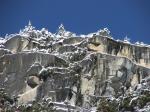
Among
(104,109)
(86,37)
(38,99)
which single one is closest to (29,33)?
(86,37)

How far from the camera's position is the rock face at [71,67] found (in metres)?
109

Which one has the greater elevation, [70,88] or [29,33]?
[29,33]

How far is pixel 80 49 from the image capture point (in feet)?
376

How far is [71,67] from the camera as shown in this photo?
110m

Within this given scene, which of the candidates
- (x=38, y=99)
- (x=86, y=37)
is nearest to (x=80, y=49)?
(x=86, y=37)

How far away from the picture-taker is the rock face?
108750 millimetres

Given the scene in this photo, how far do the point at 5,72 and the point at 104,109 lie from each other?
2104 centimetres

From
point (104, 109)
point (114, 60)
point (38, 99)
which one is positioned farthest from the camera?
point (114, 60)

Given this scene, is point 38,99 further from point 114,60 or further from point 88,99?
point 114,60

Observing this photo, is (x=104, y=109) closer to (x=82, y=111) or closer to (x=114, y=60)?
(x=82, y=111)

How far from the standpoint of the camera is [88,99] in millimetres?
108875

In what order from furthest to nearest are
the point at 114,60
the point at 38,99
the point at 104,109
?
1. the point at 114,60
2. the point at 38,99
3. the point at 104,109

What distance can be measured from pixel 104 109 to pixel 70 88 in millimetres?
11645

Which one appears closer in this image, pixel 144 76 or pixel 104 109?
pixel 104 109
